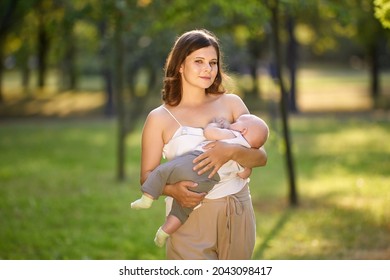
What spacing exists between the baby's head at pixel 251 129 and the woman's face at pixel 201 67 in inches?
9.5

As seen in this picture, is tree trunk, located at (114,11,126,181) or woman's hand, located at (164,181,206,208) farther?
tree trunk, located at (114,11,126,181)

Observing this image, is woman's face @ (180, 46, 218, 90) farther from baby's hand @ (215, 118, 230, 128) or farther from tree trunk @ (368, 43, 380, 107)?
tree trunk @ (368, 43, 380, 107)

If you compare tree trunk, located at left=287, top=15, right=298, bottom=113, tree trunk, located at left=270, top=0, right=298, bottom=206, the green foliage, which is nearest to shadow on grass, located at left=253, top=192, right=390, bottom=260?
tree trunk, located at left=270, top=0, right=298, bottom=206

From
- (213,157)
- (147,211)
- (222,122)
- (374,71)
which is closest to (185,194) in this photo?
(213,157)

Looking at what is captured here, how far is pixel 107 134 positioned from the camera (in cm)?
1947

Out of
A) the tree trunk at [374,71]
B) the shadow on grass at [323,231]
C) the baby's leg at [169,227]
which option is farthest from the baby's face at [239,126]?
the tree trunk at [374,71]

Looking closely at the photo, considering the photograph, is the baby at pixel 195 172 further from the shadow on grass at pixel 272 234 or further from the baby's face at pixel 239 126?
the shadow on grass at pixel 272 234

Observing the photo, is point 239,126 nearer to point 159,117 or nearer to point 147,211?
point 159,117

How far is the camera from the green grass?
23.6ft

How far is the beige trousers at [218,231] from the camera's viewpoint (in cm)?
361

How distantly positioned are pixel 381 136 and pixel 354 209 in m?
8.37

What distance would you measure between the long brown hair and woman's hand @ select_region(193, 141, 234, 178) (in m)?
0.33
